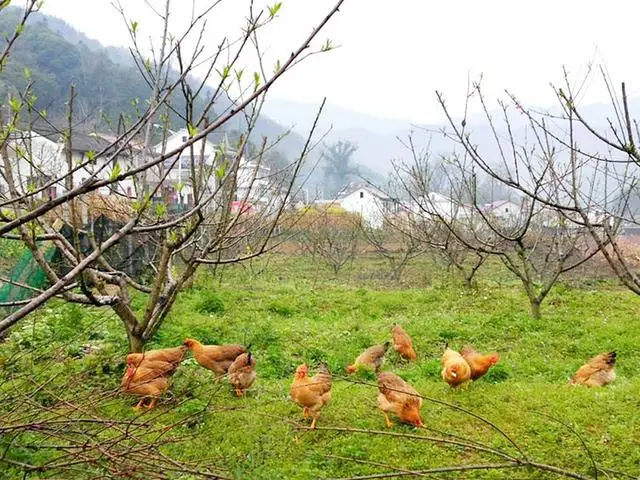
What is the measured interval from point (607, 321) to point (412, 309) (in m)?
3.38

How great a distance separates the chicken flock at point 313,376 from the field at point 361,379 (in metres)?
0.15

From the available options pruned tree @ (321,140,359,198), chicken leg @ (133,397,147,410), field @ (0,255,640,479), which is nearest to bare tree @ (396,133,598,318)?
field @ (0,255,640,479)

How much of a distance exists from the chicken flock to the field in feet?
0.48

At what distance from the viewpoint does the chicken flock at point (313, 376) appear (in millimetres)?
4906

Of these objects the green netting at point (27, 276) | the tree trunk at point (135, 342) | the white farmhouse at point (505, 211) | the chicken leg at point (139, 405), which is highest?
the white farmhouse at point (505, 211)

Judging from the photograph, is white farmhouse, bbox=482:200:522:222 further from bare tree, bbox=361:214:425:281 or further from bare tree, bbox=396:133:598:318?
bare tree, bbox=361:214:425:281

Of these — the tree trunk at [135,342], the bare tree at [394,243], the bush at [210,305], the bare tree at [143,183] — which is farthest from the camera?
the bare tree at [394,243]

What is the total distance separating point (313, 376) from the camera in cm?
544

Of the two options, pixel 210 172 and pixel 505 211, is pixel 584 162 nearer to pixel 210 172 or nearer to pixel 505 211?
pixel 210 172

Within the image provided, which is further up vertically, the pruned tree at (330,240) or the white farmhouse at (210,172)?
the white farmhouse at (210,172)

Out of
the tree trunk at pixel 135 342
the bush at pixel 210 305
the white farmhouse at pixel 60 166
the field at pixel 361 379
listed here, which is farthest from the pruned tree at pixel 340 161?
the tree trunk at pixel 135 342

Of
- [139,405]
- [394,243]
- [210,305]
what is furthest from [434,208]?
[394,243]

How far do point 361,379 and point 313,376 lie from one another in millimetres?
474

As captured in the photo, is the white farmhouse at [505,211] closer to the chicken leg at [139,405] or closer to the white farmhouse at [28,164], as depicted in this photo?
the chicken leg at [139,405]
